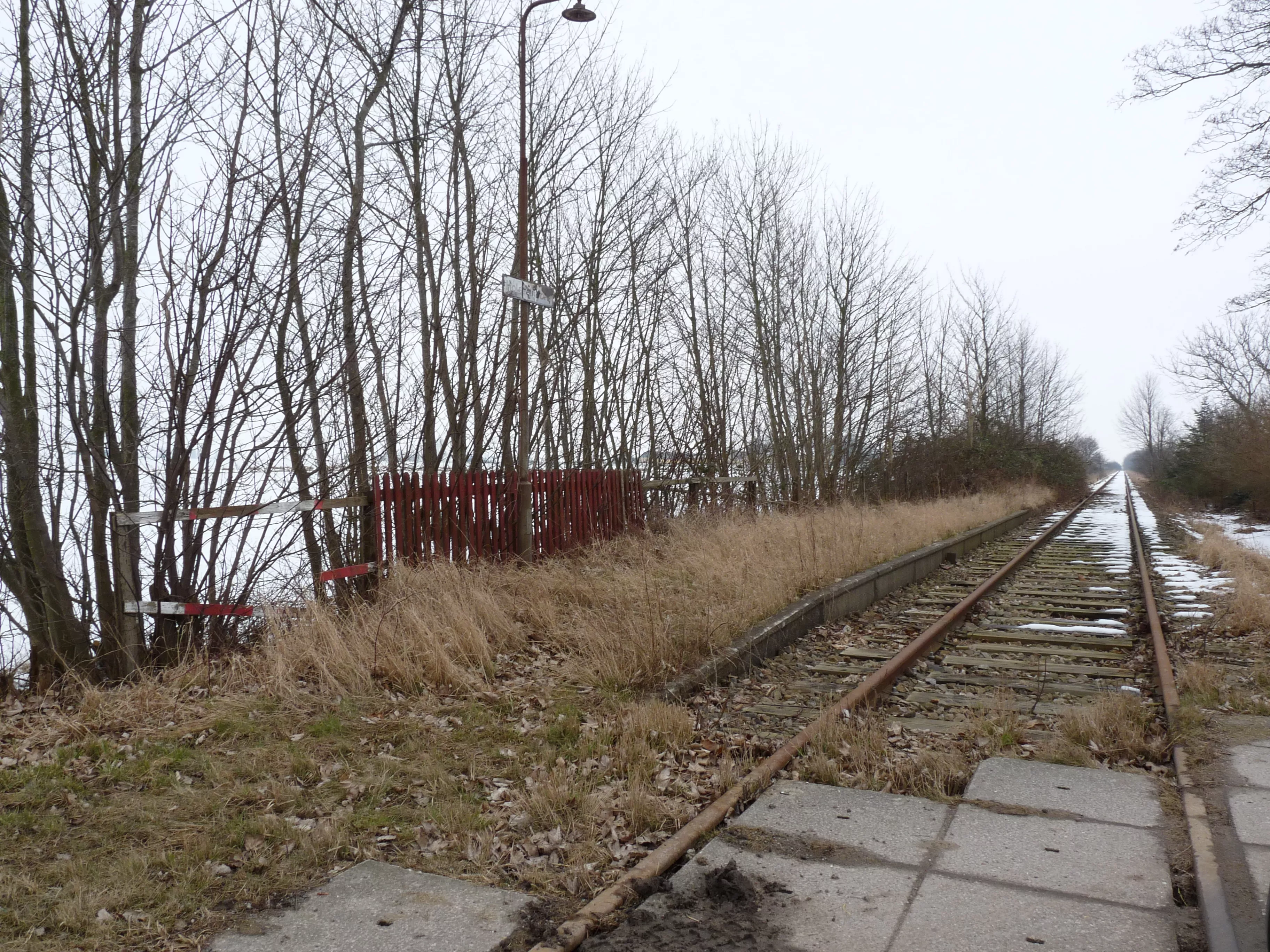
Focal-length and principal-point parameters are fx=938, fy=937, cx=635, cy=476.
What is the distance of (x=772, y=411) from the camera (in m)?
23.1

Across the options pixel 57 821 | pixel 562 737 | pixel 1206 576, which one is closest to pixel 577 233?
pixel 1206 576

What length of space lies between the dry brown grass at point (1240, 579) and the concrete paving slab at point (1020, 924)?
6333 mm

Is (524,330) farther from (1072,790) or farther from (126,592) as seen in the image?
(1072,790)

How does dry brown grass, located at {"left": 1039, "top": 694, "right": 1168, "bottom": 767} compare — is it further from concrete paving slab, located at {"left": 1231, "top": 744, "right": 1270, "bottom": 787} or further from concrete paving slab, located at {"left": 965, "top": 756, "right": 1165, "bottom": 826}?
concrete paving slab, located at {"left": 1231, "top": 744, "right": 1270, "bottom": 787}

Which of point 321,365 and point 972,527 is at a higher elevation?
point 321,365

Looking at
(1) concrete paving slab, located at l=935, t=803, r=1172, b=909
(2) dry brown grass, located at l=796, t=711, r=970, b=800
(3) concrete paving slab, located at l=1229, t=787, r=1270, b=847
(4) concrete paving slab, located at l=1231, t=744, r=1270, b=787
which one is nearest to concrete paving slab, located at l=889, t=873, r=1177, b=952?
(1) concrete paving slab, located at l=935, t=803, r=1172, b=909

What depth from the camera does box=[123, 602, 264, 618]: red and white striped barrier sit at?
759 cm

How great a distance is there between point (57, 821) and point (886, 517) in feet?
51.7

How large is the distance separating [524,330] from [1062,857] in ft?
25.4

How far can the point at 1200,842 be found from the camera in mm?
3648

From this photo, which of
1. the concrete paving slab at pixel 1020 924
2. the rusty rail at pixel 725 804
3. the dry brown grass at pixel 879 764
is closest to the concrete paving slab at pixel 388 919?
the rusty rail at pixel 725 804

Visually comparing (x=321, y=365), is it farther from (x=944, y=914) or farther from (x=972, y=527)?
(x=972, y=527)

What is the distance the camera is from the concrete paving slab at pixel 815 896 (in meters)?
3.03

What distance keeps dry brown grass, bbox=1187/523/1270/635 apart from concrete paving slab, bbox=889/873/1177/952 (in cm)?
633
